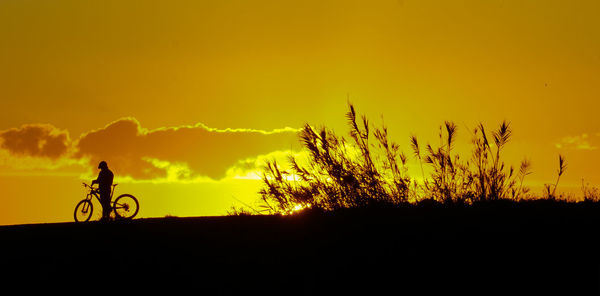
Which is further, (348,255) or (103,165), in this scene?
(103,165)

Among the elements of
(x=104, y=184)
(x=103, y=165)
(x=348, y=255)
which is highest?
(x=103, y=165)

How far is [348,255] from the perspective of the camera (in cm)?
871

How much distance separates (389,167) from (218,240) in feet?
13.9

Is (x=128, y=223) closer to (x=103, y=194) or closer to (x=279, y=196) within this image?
(x=279, y=196)

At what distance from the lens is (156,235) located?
37.1ft

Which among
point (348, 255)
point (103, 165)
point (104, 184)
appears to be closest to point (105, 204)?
point (104, 184)

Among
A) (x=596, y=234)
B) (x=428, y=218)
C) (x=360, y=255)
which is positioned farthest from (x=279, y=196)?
(x=596, y=234)

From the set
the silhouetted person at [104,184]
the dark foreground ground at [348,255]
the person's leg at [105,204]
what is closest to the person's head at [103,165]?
the silhouetted person at [104,184]

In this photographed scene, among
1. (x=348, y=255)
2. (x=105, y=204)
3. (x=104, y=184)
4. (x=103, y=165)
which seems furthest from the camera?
(x=105, y=204)

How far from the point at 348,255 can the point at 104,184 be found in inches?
454

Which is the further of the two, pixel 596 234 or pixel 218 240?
pixel 218 240

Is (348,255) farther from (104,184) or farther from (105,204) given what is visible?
(105,204)

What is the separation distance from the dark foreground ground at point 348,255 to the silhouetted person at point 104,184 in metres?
6.77

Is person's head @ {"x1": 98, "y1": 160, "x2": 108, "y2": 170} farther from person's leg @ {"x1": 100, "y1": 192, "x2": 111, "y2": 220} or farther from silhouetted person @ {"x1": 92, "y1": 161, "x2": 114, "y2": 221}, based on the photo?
person's leg @ {"x1": 100, "y1": 192, "x2": 111, "y2": 220}
